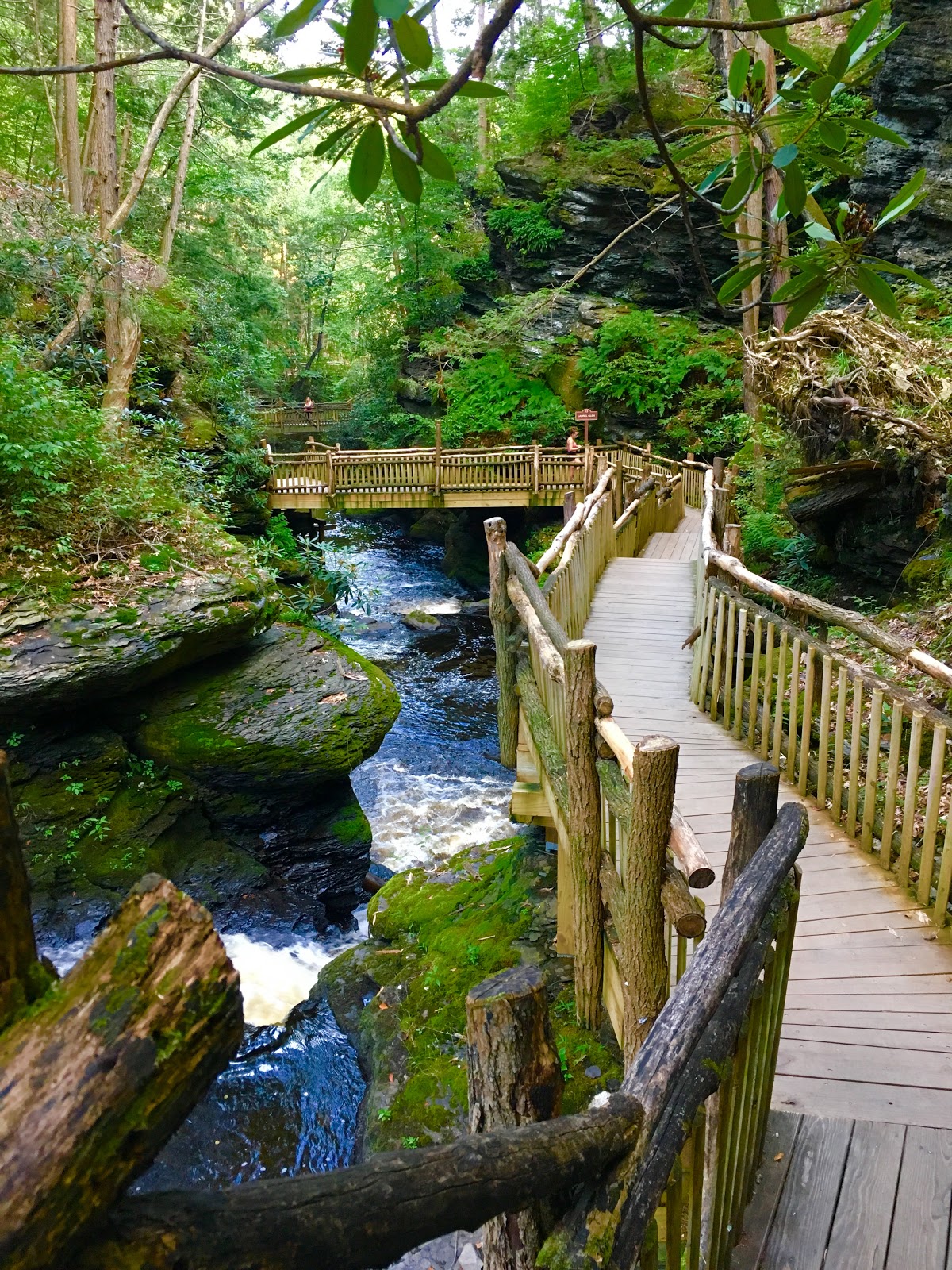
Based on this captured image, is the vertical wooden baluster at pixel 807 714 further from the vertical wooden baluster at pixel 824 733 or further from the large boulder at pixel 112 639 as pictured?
the large boulder at pixel 112 639

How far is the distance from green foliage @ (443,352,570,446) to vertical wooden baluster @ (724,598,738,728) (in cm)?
1520

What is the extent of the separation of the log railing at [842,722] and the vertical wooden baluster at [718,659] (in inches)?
0.4

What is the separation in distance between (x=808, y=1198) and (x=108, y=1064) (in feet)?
7.29

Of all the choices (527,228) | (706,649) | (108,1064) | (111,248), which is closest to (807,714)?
(706,649)

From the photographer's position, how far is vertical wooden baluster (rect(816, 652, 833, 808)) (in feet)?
13.5

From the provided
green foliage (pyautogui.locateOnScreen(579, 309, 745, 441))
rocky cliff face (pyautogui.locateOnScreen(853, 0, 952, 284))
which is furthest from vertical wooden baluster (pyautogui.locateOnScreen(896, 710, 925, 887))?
green foliage (pyautogui.locateOnScreen(579, 309, 745, 441))

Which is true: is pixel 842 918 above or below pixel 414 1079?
above

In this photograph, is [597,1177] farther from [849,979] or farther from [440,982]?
[440,982]

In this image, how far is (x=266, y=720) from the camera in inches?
289

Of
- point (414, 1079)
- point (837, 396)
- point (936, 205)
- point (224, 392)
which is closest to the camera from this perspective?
point (414, 1079)

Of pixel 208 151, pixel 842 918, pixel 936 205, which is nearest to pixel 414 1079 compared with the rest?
pixel 842 918

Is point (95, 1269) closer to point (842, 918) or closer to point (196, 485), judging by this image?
point (842, 918)

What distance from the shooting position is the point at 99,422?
7906mm

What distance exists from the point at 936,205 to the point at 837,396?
733 cm
